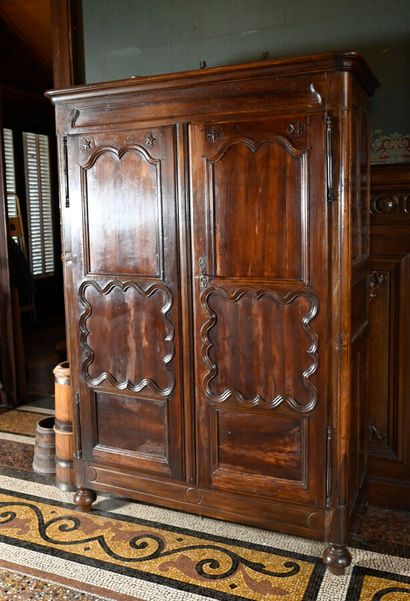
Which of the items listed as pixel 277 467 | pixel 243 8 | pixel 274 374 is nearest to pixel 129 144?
pixel 243 8

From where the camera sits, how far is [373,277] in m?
2.87

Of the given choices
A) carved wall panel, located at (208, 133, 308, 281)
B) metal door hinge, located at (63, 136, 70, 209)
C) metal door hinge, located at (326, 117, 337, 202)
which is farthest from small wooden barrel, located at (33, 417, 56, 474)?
metal door hinge, located at (326, 117, 337, 202)

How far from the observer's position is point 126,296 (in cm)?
268

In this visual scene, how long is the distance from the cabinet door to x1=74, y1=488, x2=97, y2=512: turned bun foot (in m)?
0.67

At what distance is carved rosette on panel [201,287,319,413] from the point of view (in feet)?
7.74

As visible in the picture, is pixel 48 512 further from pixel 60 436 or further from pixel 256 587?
pixel 256 587

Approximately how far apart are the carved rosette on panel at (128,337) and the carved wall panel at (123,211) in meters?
0.07

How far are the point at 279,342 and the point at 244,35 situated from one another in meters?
1.49

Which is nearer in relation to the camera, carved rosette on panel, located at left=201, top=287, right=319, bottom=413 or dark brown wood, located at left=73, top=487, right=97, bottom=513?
carved rosette on panel, located at left=201, top=287, right=319, bottom=413

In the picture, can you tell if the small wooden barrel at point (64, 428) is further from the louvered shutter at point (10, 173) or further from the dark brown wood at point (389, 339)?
the louvered shutter at point (10, 173)

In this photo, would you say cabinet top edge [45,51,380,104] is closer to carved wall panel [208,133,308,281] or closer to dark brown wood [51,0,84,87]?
carved wall panel [208,133,308,281]

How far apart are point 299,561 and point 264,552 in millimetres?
148

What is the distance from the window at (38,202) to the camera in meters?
6.64

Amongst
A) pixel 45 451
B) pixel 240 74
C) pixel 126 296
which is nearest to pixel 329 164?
pixel 240 74
